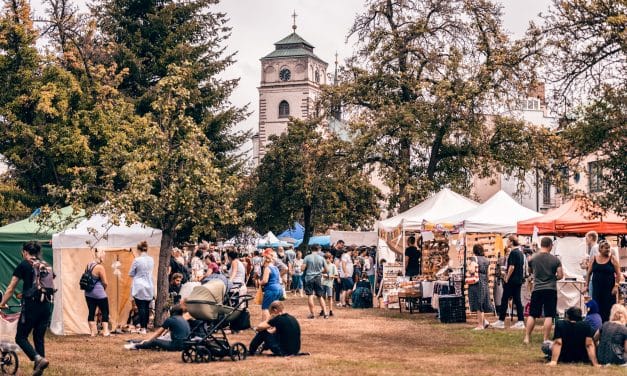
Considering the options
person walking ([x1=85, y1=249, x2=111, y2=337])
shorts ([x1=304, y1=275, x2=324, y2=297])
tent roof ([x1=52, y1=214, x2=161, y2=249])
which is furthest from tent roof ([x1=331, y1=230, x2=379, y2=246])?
person walking ([x1=85, y1=249, x2=111, y2=337])

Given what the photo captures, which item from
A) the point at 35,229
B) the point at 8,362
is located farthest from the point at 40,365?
the point at 35,229

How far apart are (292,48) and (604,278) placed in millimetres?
106333

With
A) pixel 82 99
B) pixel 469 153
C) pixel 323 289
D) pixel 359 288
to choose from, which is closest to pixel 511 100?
pixel 469 153

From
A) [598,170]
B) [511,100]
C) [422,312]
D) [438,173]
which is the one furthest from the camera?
[438,173]

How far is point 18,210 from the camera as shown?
Answer: 33188 millimetres

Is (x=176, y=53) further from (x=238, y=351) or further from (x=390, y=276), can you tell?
(x=238, y=351)

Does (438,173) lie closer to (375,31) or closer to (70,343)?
(375,31)

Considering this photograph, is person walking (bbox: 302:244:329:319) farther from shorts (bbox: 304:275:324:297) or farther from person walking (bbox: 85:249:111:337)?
person walking (bbox: 85:249:111:337)

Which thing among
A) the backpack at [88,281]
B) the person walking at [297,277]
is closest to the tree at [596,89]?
the backpack at [88,281]

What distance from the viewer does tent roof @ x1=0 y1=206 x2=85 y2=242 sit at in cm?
1920

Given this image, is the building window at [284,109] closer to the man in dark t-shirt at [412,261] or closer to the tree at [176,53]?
the tree at [176,53]

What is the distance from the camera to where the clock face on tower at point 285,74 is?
379 feet

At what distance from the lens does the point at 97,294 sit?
1756 cm

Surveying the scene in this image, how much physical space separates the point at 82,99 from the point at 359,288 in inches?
529
